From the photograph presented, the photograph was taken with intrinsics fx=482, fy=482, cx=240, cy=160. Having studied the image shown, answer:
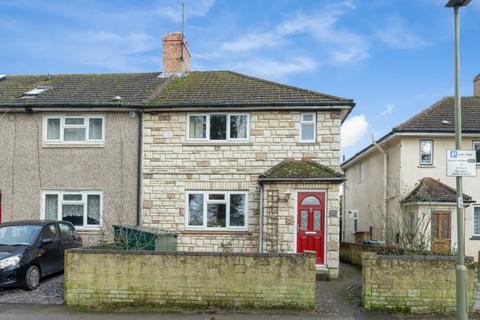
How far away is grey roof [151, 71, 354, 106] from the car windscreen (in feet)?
18.7

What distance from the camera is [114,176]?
1558cm

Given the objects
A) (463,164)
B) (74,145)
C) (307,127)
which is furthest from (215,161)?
(463,164)

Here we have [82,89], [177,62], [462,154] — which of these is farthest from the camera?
[177,62]

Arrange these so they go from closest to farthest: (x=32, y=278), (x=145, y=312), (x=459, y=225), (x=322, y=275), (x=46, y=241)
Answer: (x=459, y=225), (x=145, y=312), (x=32, y=278), (x=46, y=241), (x=322, y=275)

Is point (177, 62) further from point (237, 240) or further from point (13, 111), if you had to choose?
point (237, 240)

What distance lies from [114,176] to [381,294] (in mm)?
9408

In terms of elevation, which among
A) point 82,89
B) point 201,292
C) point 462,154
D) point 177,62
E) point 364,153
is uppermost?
point 177,62

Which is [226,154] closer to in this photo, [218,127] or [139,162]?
[218,127]

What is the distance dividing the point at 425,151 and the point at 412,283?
35.3 ft

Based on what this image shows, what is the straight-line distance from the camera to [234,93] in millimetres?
16172

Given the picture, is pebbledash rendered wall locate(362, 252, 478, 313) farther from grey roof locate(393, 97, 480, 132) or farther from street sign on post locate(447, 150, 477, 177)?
grey roof locate(393, 97, 480, 132)

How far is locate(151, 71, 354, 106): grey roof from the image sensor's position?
1518cm

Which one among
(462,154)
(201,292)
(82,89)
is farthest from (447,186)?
(82,89)

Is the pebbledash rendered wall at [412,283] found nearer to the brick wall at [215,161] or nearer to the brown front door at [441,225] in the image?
the brick wall at [215,161]
